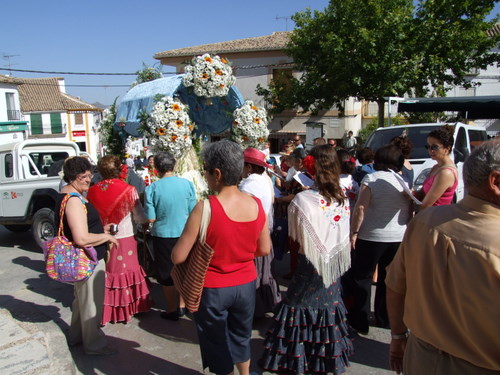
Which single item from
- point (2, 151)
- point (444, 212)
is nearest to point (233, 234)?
point (444, 212)

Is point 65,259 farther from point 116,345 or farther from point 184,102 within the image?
point 184,102

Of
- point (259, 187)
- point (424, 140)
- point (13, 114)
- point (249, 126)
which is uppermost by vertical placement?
point (13, 114)

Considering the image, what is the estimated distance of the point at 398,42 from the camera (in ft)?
48.9

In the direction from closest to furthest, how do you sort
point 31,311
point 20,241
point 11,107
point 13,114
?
point 31,311 < point 20,241 < point 11,107 < point 13,114

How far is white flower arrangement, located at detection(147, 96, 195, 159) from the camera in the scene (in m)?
4.78

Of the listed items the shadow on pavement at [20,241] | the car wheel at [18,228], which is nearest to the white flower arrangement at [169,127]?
the shadow on pavement at [20,241]

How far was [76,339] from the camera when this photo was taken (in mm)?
3699

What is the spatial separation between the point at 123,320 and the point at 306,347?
200 centimetres

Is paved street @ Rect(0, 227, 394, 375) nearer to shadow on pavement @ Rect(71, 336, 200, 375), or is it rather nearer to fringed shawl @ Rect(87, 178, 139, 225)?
shadow on pavement @ Rect(71, 336, 200, 375)

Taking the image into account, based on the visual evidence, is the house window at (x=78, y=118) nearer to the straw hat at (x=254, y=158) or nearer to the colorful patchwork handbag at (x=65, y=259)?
the straw hat at (x=254, y=158)

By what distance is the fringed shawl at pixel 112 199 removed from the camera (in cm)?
395

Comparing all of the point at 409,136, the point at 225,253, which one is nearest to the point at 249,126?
the point at 225,253

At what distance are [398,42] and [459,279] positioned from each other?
15.2 metres

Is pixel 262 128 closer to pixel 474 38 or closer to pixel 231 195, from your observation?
pixel 231 195
